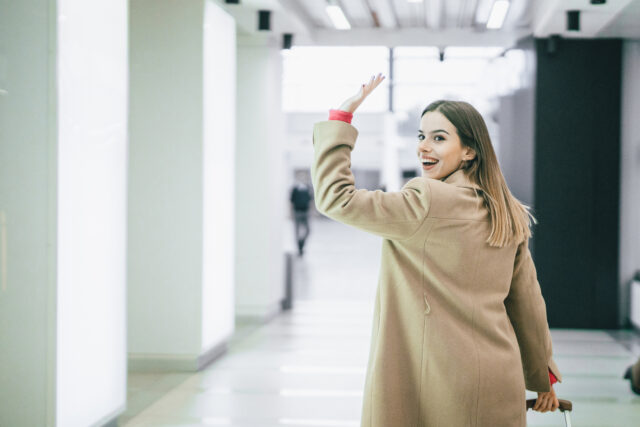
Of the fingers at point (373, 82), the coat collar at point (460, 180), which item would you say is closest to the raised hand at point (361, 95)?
the fingers at point (373, 82)

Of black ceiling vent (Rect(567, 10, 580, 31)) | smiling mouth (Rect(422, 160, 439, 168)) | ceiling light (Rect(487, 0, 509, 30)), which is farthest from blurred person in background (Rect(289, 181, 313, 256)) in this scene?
smiling mouth (Rect(422, 160, 439, 168))

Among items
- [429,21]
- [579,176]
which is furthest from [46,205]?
[579,176]

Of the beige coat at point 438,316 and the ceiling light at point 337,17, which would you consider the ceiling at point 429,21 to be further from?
the beige coat at point 438,316

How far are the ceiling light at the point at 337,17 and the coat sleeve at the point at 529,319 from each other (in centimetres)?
512

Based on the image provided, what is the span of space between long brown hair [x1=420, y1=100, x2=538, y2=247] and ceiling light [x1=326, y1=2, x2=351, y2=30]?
501 cm

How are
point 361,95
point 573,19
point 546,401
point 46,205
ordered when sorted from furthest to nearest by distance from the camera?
1. point 573,19
2. point 46,205
3. point 546,401
4. point 361,95

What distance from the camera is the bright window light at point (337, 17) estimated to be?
252 inches

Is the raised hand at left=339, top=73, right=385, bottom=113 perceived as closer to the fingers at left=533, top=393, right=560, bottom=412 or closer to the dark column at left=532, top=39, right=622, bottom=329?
the fingers at left=533, top=393, right=560, bottom=412

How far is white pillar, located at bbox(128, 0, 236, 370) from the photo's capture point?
16.4 ft

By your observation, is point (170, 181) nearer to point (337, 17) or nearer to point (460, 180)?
point (337, 17)

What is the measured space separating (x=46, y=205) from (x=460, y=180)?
206cm

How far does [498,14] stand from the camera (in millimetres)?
6414

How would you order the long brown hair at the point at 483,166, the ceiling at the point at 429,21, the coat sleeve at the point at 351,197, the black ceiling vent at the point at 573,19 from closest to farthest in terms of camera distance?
the coat sleeve at the point at 351,197 < the long brown hair at the point at 483,166 < the black ceiling vent at the point at 573,19 < the ceiling at the point at 429,21

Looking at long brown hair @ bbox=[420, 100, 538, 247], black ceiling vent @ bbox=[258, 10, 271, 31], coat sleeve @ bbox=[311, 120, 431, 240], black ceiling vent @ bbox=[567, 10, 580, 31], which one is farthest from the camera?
black ceiling vent @ bbox=[258, 10, 271, 31]
